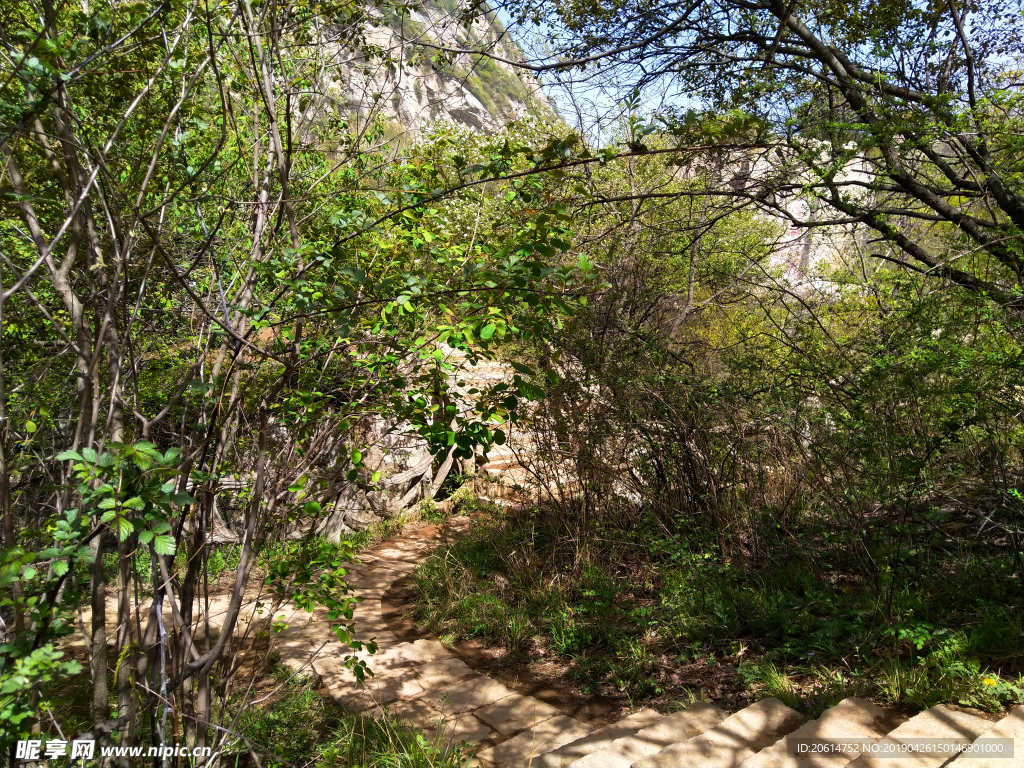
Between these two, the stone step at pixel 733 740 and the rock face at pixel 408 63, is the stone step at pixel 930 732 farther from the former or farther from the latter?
the rock face at pixel 408 63

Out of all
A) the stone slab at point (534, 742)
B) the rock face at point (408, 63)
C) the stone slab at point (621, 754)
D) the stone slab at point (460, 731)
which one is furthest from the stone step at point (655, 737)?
the rock face at point (408, 63)

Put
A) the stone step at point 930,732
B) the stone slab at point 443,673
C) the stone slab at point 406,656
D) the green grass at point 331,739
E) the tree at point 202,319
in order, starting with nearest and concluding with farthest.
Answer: the tree at point 202,319 < the stone step at point 930,732 < the green grass at point 331,739 < the stone slab at point 443,673 < the stone slab at point 406,656

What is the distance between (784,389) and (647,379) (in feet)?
3.72

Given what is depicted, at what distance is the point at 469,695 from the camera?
13.5ft

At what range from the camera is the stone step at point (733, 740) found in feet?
8.60

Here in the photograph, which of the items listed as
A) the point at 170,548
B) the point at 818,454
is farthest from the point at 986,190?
the point at 170,548

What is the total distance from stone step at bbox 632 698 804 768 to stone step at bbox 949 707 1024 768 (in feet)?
2.63

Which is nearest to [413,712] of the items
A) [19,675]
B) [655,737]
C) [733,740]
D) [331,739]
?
[331,739]

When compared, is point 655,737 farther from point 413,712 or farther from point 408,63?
point 408,63

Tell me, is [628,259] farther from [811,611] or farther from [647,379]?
[811,611]

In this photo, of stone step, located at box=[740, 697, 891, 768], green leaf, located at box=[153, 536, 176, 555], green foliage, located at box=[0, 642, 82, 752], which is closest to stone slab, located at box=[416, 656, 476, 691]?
stone step, located at box=[740, 697, 891, 768]

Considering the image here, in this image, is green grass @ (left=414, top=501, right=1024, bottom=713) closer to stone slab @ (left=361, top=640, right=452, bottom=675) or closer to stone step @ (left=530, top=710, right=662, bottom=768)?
stone slab @ (left=361, top=640, right=452, bottom=675)

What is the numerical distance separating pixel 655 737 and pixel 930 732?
1.17m

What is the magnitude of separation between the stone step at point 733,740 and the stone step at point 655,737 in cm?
10
